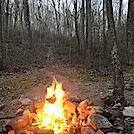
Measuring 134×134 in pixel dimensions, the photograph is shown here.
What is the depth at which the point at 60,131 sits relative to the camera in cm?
450

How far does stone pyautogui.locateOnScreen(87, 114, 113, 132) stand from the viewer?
14.1ft

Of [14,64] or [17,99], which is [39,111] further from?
[14,64]

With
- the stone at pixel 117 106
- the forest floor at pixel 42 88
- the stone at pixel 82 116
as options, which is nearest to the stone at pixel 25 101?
the forest floor at pixel 42 88

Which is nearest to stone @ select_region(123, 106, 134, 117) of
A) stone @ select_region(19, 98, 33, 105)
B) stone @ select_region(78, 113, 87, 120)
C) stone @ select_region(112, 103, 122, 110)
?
stone @ select_region(112, 103, 122, 110)

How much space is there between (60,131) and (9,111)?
2037mm

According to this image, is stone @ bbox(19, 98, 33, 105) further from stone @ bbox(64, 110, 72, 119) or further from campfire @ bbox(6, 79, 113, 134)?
stone @ bbox(64, 110, 72, 119)

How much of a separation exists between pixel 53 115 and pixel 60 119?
0.16m

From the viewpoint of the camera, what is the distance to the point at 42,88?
27.0 feet

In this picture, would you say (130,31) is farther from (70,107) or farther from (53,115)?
(53,115)

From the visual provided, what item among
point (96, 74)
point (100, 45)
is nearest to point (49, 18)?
point (100, 45)

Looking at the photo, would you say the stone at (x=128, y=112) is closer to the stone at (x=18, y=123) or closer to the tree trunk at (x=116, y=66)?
the tree trunk at (x=116, y=66)

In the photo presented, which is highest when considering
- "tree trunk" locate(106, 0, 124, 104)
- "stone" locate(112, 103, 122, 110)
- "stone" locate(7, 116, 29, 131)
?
"tree trunk" locate(106, 0, 124, 104)

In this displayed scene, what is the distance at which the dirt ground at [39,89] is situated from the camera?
635 centimetres

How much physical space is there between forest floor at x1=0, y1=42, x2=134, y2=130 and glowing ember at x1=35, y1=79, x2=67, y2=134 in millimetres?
927
